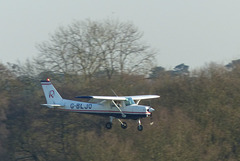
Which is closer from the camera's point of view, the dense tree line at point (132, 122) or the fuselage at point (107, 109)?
the fuselage at point (107, 109)

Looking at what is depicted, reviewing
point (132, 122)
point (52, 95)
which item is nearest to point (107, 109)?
point (52, 95)

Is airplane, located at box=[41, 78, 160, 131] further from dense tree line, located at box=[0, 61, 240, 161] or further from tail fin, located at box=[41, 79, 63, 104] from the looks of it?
dense tree line, located at box=[0, 61, 240, 161]

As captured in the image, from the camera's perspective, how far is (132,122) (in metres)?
32.4

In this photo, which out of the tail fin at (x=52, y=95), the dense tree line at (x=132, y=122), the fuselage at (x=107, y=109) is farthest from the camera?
the dense tree line at (x=132, y=122)

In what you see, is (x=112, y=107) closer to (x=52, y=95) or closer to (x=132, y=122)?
(x=52, y=95)

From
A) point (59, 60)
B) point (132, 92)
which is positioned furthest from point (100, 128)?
point (59, 60)

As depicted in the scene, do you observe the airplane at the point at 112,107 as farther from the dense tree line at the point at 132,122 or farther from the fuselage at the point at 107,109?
the dense tree line at the point at 132,122

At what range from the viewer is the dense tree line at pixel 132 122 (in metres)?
29.1

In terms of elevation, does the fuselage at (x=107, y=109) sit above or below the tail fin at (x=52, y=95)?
below

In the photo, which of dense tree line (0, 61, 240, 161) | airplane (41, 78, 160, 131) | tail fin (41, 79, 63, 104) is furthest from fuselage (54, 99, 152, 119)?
dense tree line (0, 61, 240, 161)

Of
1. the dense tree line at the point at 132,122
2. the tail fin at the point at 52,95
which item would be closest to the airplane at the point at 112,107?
the tail fin at the point at 52,95

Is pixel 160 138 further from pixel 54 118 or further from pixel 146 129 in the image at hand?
pixel 54 118

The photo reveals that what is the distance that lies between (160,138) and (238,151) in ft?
16.0

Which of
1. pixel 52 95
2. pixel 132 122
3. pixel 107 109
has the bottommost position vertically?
pixel 132 122
